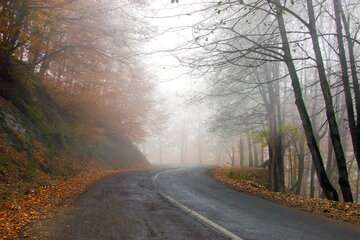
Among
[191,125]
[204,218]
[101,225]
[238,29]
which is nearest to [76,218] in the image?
[101,225]

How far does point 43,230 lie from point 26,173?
6.61 metres

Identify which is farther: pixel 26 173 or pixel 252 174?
pixel 252 174

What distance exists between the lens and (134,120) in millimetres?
31281

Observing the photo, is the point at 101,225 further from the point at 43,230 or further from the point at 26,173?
the point at 26,173

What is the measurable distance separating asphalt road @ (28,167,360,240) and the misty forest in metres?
0.03

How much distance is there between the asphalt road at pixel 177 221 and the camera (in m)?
6.39

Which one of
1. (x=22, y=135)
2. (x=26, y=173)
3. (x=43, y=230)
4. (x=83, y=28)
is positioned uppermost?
(x=83, y=28)

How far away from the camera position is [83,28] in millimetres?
16656

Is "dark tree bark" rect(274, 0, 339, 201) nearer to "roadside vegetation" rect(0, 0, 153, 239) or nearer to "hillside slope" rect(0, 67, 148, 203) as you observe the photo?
"roadside vegetation" rect(0, 0, 153, 239)

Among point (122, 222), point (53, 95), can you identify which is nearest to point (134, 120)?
point (53, 95)

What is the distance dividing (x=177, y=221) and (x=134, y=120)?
24.2 m

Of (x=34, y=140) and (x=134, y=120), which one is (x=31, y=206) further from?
(x=134, y=120)

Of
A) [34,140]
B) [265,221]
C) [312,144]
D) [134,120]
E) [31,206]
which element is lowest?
[265,221]

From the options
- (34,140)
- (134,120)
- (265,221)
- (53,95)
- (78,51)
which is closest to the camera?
(265,221)
